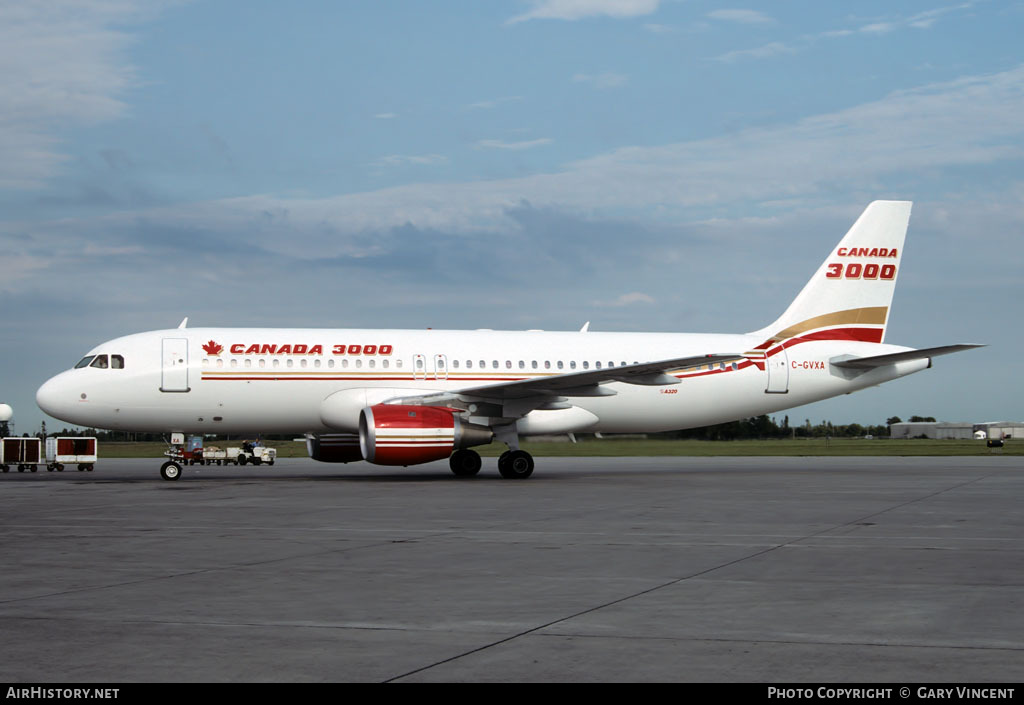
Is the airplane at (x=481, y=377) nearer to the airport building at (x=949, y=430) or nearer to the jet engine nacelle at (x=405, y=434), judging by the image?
the jet engine nacelle at (x=405, y=434)

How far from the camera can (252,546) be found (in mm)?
11508

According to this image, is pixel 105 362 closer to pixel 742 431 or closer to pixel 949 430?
A: pixel 742 431

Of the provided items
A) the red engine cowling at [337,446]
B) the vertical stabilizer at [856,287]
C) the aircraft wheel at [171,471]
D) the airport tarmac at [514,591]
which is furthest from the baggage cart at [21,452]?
the vertical stabilizer at [856,287]

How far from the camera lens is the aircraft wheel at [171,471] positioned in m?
24.5

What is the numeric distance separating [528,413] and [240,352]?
7167mm

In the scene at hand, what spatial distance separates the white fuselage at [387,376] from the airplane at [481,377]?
0.03m

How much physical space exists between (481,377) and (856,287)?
11650 mm

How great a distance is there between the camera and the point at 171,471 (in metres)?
24.7

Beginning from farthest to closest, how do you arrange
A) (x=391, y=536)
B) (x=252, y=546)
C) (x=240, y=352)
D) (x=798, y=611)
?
(x=240, y=352), (x=391, y=536), (x=252, y=546), (x=798, y=611)

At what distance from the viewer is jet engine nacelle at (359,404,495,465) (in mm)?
22281

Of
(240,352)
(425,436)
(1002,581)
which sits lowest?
(1002,581)
